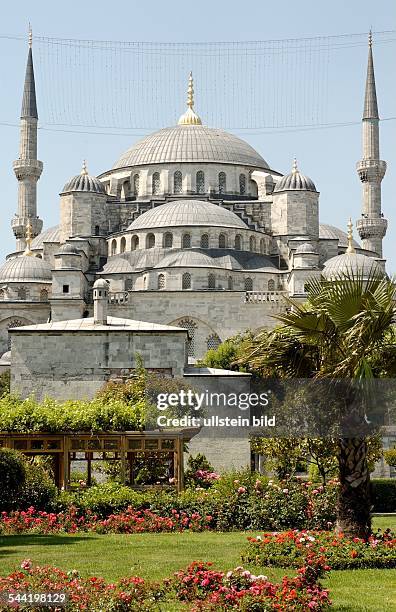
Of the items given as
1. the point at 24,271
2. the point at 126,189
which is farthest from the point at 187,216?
the point at 126,189

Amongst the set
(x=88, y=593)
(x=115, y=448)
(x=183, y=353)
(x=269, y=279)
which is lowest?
(x=88, y=593)

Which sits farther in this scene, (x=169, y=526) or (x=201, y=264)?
(x=201, y=264)

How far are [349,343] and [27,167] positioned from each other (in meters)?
49.2

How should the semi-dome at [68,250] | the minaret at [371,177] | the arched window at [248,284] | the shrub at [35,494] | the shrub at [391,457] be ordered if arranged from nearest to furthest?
the shrub at [35,494], the shrub at [391,457], the arched window at [248,284], the semi-dome at [68,250], the minaret at [371,177]

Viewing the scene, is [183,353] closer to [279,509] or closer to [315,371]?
[279,509]

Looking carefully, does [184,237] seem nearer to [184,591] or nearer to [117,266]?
[117,266]

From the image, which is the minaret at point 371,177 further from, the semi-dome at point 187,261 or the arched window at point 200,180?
the semi-dome at point 187,261

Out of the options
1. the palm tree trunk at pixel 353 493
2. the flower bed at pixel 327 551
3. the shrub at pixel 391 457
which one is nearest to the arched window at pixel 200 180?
the shrub at pixel 391 457

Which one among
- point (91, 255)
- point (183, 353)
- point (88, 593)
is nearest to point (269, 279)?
point (91, 255)

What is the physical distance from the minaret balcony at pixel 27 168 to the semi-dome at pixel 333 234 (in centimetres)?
1471

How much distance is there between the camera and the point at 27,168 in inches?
2363

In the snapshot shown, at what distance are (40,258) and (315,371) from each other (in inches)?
1899

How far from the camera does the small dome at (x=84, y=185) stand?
199 feet

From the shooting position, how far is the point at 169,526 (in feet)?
52.4
